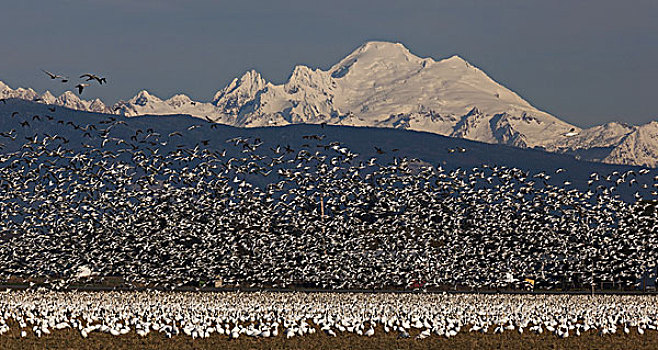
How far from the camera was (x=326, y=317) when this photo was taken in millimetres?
63625

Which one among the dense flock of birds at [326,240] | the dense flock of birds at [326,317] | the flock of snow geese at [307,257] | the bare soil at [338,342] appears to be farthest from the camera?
the dense flock of birds at [326,240]

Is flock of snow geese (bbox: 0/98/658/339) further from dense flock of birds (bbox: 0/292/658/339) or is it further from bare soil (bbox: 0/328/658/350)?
bare soil (bbox: 0/328/658/350)

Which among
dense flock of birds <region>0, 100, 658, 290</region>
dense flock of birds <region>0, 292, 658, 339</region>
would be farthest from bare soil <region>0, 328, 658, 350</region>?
dense flock of birds <region>0, 100, 658, 290</region>

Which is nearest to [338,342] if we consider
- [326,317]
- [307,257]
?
[326,317]

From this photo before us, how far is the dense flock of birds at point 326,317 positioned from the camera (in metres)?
56.0

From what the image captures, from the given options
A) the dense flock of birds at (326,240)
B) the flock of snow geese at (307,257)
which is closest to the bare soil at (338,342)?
the flock of snow geese at (307,257)

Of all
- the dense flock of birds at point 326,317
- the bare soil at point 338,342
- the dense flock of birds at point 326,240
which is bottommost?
the bare soil at point 338,342

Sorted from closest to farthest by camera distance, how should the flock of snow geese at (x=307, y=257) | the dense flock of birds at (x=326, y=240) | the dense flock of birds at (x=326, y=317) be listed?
the dense flock of birds at (x=326, y=317) → the flock of snow geese at (x=307, y=257) → the dense flock of birds at (x=326, y=240)

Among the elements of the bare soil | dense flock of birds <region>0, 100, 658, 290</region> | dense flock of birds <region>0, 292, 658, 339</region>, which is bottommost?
the bare soil

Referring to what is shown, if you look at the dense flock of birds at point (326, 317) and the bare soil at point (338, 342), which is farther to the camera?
the dense flock of birds at point (326, 317)

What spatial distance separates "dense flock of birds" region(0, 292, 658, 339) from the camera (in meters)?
56.0

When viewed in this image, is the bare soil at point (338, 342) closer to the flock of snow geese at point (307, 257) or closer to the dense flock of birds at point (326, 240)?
the flock of snow geese at point (307, 257)

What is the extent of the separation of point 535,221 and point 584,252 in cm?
1826

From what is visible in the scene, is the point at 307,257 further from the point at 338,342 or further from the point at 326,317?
the point at 338,342
